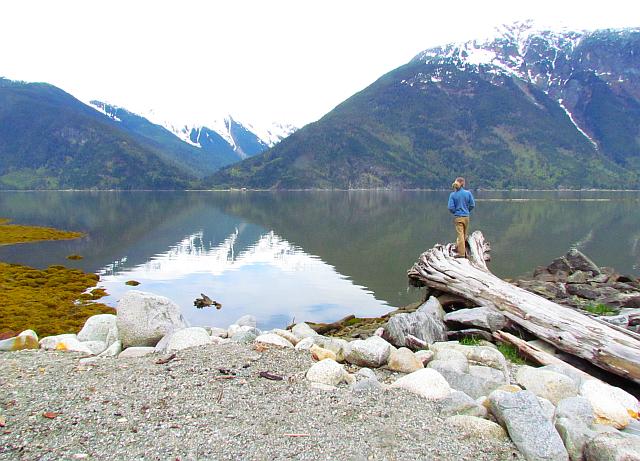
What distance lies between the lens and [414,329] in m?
12.5

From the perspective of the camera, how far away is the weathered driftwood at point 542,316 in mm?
10008

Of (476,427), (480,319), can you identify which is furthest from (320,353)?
(480,319)

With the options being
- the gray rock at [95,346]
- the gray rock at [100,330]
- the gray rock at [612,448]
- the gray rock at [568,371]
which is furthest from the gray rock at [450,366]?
the gray rock at [100,330]

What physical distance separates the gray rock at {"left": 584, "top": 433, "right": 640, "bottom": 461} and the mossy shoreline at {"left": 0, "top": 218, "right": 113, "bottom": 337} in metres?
17.8

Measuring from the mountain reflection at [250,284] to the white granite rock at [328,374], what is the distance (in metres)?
11.3

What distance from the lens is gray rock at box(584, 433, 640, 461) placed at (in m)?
5.86

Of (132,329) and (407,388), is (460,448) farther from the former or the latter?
(132,329)

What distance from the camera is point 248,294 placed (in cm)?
2523

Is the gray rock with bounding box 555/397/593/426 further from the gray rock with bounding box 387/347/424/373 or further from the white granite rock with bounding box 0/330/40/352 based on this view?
the white granite rock with bounding box 0/330/40/352

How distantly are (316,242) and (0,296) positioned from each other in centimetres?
2661

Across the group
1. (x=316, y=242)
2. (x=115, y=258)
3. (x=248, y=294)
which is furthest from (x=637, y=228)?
(x=115, y=258)

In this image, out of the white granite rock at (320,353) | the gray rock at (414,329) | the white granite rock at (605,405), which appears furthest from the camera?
the gray rock at (414,329)

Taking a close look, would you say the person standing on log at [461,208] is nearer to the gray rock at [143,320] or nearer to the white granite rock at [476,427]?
the gray rock at [143,320]

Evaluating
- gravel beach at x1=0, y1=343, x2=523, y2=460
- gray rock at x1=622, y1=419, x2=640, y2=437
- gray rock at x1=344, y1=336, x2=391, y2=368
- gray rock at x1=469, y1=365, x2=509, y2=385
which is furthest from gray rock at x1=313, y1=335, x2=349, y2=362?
gray rock at x1=622, y1=419, x2=640, y2=437
